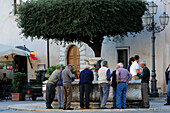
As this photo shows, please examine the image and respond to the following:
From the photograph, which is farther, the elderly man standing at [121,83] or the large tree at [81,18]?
the large tree at [81,18]

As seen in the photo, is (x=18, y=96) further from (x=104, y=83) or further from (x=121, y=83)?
(x=121, y=83)

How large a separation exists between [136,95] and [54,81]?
308cm

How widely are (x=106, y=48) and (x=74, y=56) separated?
98.2 inches

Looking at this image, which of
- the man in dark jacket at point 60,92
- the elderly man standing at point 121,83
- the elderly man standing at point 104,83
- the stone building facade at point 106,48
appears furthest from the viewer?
the stone building facade at point 106,48

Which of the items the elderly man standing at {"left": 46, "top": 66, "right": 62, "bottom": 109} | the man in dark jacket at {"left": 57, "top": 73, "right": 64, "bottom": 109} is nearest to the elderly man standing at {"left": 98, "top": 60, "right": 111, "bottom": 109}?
the man in dark jacket at {"left": 57, "top": 73, "right": 64, "bottom": 109}

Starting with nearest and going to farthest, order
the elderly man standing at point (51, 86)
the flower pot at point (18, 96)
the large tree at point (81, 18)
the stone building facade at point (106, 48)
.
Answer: the elderly man standing at point (51, 86) → the large tree at point (81, 18) → the flower pot at point (18, 96) → the stone building facade at point (106, 48)

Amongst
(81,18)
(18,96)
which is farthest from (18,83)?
(81,18)

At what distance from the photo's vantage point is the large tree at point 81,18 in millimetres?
24812

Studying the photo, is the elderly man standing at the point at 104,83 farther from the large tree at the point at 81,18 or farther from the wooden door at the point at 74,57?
the wooden door at the point at 74,57

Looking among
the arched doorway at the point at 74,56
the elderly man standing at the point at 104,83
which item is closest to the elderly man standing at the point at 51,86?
the elderly man standing at the point at 104,83

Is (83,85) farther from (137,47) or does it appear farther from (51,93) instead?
(137,47)

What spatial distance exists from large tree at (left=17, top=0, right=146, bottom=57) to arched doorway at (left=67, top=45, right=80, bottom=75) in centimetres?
397

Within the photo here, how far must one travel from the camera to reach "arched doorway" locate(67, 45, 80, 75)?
31047mm

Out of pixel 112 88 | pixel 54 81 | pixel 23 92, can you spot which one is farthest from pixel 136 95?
pixel 23 92
